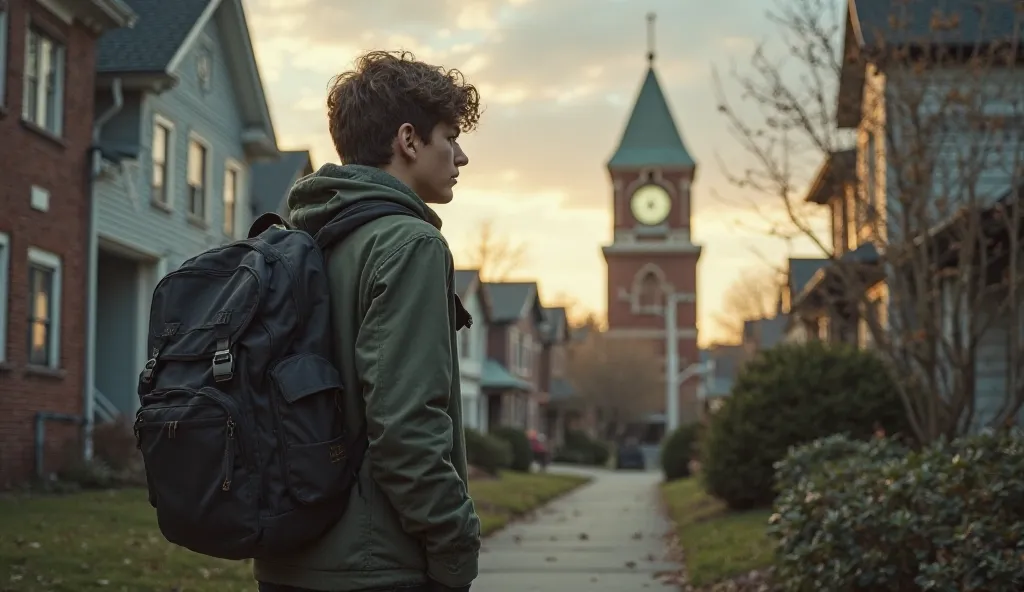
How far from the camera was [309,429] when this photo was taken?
2.93m

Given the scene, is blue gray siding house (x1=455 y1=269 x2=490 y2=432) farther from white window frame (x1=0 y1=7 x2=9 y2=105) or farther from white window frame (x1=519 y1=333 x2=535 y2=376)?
white window frame (x1=0 y1=7 x2=9 y2=105)

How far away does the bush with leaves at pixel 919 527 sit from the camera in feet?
23.2

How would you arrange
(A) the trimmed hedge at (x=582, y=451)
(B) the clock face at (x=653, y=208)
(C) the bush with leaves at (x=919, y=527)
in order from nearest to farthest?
(C) the bush with leaves at (x=919, y=527) < (A) the trimmed hedge at (x=582, y=451) < (B) the clock face at (x=653, y=208)

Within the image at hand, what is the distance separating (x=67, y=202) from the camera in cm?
1852

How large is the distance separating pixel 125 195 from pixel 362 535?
19.3 meters

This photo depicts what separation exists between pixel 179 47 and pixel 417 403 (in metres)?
19.9

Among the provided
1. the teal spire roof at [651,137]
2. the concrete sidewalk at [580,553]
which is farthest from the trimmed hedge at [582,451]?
the concrete sidewalk at [580,553]

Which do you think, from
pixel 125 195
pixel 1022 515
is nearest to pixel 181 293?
pixel 1022 515

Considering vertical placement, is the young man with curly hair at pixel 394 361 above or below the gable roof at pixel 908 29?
below

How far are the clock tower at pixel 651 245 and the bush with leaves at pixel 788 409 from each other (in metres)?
62.3

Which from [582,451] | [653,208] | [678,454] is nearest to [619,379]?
[582,451]

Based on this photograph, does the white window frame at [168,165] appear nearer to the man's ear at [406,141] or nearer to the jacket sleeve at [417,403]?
the man's ear at [406,141]

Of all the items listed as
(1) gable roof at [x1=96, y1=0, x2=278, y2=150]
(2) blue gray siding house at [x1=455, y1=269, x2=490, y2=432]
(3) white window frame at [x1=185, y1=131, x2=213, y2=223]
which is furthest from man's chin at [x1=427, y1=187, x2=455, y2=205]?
(2) blue gray siding house at [x1=455, y1=269, x2=490, y2=432]

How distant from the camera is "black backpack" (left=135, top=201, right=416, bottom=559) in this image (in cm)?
289
